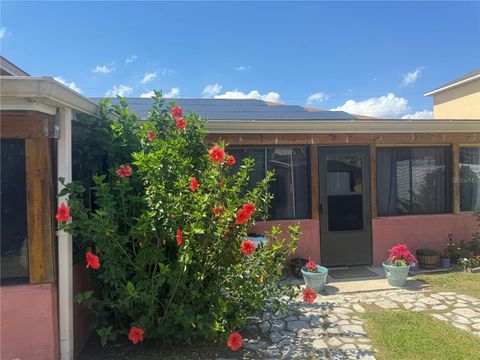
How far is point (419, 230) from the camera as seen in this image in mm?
6371

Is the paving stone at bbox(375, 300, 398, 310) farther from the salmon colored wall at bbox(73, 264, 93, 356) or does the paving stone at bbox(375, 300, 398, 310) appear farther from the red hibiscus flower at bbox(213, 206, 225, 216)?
the salmon colored wall at bbox(73, 264, 93, 356)

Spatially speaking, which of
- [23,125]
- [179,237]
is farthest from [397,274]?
[23,125]

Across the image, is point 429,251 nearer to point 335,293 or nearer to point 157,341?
point 335,293

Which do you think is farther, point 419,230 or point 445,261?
point 419,230

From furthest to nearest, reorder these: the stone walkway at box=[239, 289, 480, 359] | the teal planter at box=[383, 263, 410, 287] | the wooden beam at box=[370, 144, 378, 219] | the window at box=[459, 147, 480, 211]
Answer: the window at box=[459, 147, 480, 211] → the wooden beam at box=[370, 144, 378, 219] → the teal planter at box=[383, 263, 410, 287] → the stone walkway at box=[239, 289, 480, 359]

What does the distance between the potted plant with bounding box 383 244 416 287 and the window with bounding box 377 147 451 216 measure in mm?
1310

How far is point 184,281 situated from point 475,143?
629cm

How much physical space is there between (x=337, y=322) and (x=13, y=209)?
11.2 feet

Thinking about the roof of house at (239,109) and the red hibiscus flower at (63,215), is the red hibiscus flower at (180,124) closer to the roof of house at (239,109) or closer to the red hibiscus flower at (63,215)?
the red hibiscus flower at (63,215)

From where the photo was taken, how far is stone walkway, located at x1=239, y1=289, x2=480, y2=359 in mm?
3303

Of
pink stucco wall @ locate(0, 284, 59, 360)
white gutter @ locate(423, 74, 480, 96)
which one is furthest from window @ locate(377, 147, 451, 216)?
white gutter @ locate(423, 74, 480, 96)

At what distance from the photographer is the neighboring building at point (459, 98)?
35.9ft

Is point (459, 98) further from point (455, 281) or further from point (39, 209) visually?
point (39, 209)

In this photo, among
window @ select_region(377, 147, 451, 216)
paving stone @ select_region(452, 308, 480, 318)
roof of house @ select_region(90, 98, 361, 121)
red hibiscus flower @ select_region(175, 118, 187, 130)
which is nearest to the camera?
red hibiscus flower @ select_region(175, 118, 187, 130)
